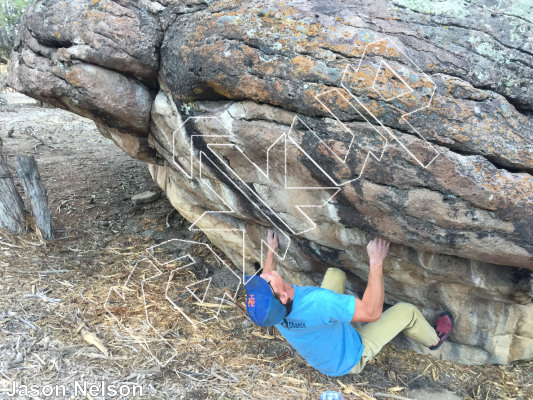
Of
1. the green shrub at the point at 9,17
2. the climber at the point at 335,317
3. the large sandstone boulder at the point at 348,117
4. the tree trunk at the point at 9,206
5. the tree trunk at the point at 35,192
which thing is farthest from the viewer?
the green shrub at the point at 9,17

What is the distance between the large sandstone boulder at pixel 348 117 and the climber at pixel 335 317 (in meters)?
0.18

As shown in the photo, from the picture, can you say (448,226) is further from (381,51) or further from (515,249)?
(381,51)

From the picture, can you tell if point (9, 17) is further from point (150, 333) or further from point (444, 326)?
point (444, 326)

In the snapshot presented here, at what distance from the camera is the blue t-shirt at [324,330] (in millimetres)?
3316

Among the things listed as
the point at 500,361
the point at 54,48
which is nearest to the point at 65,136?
the point at 54,48

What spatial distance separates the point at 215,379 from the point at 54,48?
3214 millimetres

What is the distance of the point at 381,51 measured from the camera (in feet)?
9.35

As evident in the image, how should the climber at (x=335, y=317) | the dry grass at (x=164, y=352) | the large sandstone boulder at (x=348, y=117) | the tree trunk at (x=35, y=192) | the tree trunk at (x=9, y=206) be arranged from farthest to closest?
the tree trunk at (x=9, y=206), the tree trunk at (x=35, y=192), the dry grass at (x=164, y=352), the climber at (x=335, y=317), the large sandstone boulder at (x=348, y=117)

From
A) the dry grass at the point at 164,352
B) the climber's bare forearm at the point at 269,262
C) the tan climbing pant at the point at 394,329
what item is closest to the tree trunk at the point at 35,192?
the dry grass at the point at 164,352

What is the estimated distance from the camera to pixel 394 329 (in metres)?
3.74

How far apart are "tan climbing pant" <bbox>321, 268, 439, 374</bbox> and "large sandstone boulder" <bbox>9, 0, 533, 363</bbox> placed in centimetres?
19

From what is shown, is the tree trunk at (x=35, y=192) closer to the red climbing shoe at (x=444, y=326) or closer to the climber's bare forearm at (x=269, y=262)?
the climber's bare forearm at (x=269, y=262)

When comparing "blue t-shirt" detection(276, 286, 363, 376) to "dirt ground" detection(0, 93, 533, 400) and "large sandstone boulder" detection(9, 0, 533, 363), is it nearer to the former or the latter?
"dirt ground" detection(0, 93, 533, 400)
